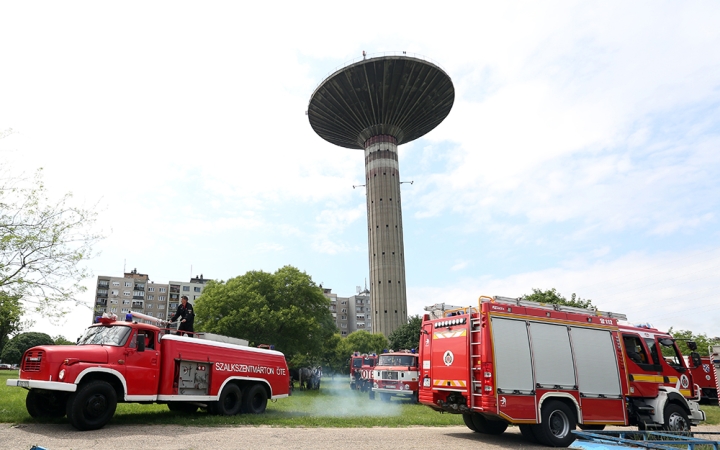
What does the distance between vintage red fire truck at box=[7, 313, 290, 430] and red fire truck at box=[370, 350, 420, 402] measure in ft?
25.2

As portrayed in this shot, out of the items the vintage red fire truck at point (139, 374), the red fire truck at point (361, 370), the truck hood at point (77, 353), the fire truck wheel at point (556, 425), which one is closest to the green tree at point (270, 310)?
the red fire truck at point (361, 370)

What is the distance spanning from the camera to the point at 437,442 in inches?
429

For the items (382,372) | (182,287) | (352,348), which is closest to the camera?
(382,372)

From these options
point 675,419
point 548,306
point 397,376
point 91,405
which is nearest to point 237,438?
point 91,405

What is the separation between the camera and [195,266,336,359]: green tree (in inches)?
1473

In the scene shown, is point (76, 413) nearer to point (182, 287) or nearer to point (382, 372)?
point (382, 372)

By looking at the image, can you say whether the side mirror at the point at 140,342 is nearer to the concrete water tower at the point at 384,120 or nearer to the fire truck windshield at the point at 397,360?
the fire truck windshield at the point at 397,360

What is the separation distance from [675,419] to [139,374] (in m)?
14.5

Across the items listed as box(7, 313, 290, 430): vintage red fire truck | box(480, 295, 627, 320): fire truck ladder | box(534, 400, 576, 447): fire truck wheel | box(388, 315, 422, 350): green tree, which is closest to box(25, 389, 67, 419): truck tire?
box(7, 313, 290, 430): vintage red fire truck

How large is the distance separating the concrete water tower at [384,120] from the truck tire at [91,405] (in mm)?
68308

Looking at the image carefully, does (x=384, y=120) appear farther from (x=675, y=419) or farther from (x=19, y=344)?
(x=19, y=344)

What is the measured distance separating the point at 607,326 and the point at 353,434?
776 cm

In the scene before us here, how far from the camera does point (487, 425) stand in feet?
42.1

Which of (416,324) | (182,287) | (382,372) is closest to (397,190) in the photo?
(416,324)
